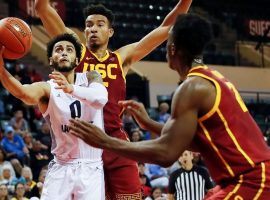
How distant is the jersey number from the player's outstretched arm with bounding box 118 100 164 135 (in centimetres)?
131

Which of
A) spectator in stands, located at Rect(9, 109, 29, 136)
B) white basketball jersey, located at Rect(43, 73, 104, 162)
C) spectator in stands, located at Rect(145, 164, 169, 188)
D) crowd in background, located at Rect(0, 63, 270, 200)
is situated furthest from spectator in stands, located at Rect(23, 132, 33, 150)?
white basketball jersey, located at Rect(43, 73, 104, 162)

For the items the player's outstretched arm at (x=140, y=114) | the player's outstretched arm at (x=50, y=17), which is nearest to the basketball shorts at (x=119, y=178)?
the player's outstretched arm at (x=50, y=17)

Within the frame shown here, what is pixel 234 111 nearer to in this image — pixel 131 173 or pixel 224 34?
pixel 131 173

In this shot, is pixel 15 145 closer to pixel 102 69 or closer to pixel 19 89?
pixel 102 69

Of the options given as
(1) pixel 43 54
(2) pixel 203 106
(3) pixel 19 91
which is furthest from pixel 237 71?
(2) pixel 203 106

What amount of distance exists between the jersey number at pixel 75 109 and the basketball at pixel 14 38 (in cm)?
66

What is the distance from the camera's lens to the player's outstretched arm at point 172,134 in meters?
3.43

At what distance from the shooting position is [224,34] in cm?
2116

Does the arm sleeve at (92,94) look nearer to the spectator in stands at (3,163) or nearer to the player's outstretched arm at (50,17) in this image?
the player's outstretched arm at (50,17)

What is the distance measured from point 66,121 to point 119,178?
790mm

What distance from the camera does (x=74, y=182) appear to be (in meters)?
5.11

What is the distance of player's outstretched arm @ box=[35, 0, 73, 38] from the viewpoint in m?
5.90

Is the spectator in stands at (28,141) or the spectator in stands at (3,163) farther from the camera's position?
the spectator in stands at (28,141)

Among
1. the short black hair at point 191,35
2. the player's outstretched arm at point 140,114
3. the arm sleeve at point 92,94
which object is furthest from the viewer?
→ the arm sleeve at point 92,94
